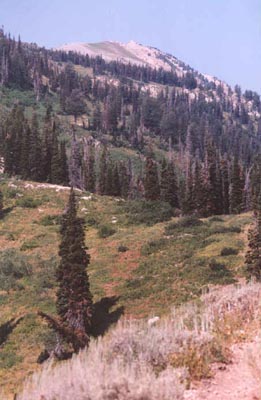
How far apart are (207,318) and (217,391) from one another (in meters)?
2.43

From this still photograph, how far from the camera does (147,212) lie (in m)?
52.5

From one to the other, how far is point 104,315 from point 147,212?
2637 cm

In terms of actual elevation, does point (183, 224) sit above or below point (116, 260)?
above

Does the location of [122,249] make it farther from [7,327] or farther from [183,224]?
[7,327]

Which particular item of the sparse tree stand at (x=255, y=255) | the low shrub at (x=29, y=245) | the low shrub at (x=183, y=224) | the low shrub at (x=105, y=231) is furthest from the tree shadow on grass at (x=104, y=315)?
the low shrub at (x=29, y=245)

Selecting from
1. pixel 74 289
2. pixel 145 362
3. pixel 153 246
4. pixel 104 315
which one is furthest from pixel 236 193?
pixel 145 362

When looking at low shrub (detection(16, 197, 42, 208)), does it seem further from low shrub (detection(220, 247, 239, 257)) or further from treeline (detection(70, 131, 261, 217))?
low shrub (detection(220, 247, 239, 257))

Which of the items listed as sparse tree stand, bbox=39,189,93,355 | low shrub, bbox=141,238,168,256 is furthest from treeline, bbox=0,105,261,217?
sparse tree stand, bbox=39,189,93,355

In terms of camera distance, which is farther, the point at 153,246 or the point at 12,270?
the point at 153,246

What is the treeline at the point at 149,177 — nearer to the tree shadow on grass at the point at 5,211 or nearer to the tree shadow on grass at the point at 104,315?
the tree shadow on grass at the point at 5,211

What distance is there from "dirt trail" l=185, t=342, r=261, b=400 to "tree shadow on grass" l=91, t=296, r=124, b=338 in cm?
1628

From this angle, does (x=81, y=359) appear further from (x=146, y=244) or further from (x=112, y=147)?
(x=112, y=147)

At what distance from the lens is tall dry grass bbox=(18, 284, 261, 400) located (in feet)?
21.2

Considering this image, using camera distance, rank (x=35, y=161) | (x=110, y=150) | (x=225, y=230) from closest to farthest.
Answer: (x=225, y=230)
(x=35, y=161)
(x=110, y=150)
